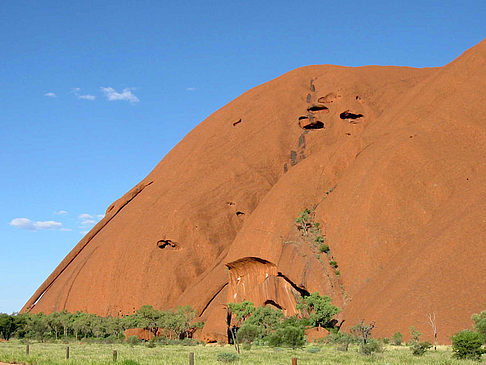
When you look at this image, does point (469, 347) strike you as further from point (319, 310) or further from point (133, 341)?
point (133, 341)

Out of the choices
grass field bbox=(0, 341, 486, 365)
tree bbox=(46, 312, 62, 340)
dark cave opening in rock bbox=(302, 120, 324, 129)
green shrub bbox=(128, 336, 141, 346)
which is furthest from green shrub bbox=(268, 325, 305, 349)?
dark cave opening in rock bbox=(302, 120, 324, 129)

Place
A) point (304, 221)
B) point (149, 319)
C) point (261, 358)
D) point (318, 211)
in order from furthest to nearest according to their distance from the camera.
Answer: point (149, 319)
point (318, 211)
point (304, 221)
point (261, 358)

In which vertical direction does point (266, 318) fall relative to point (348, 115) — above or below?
below

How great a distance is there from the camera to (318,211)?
61594 mm

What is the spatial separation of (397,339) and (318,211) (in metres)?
23.8

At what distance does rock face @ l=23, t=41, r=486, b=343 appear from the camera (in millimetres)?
45344

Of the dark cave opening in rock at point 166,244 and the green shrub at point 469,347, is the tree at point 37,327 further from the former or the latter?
the green shrub at point 469,347

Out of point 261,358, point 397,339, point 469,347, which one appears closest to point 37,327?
point 397,339

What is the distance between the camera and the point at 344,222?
187ft

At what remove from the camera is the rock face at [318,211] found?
45.3 meters

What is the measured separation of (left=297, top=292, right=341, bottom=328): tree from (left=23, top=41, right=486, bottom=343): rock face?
1.36m

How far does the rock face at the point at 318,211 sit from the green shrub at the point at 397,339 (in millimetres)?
1266

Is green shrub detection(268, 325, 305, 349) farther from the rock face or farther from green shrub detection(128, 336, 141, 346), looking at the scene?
green shrub detection(128, 336, 141, 346)

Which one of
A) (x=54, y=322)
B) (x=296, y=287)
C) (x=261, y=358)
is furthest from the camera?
(x=54, y=322)
